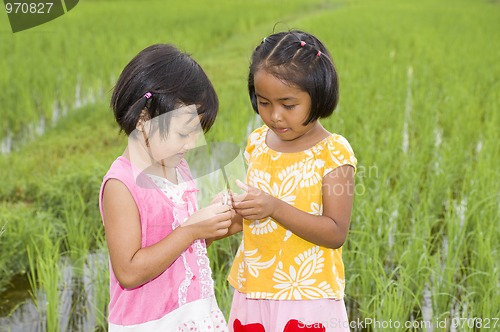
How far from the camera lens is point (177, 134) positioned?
1.32m

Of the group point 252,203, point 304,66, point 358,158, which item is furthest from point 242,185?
point 358,158

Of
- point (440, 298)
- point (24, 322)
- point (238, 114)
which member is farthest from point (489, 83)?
point (24, 322)

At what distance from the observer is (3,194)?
348 centimetres

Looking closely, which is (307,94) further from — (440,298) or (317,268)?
(440,298)

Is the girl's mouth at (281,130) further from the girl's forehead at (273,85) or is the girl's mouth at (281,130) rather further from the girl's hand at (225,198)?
the girl's hand at (225,198)

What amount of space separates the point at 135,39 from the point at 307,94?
6748mm

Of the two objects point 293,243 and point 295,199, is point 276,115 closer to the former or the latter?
point 295,199

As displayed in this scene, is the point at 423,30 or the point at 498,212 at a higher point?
the point at 423,30

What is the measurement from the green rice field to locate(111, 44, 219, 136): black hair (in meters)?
0.24

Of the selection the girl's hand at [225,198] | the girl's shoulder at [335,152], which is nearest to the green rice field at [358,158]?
the girl's hand at [225,198]

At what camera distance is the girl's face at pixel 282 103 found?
1.48 meters

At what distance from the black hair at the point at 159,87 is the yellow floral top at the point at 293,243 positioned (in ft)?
0.96

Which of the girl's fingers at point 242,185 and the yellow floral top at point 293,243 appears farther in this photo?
the yellow floral top at point 293,243

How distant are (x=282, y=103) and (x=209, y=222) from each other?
0.33 metres
